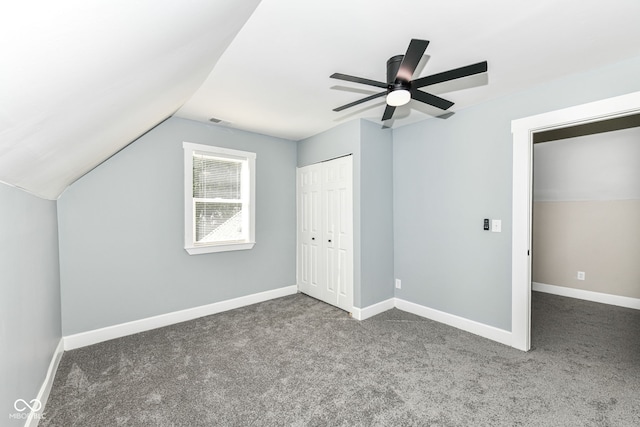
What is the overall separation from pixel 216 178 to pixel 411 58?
9.44 ft

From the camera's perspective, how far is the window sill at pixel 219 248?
137 inches

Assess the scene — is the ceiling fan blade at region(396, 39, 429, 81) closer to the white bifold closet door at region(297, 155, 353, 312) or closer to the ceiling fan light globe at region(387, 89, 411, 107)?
the ceiling fan light globe at region(387, 89, 411, 107)

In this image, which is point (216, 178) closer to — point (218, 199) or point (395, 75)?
point (218, 199)

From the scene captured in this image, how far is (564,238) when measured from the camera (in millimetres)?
4430

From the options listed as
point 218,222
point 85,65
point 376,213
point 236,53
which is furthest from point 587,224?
point 85,65

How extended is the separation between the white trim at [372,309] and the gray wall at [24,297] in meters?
2.84

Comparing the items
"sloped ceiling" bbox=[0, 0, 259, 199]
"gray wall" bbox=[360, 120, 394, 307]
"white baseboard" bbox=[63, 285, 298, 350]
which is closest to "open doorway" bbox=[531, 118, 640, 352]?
"gray wall" bbox=[360, 120, 394, 307]

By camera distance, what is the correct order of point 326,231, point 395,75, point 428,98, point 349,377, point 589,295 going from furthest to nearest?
point 589,295, point 326,231, point 349,377, point 428,98, point 395,75

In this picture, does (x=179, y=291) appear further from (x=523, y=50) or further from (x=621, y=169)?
(x=621, y=169)

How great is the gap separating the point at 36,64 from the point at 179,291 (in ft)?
10.4

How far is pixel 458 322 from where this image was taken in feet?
10.5

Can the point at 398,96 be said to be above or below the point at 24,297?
above

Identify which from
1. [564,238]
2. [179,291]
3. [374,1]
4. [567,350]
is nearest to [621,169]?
[564,238]

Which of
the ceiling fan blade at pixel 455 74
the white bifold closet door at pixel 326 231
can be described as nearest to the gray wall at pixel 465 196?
the white bifold closet door at pixel 326 231
